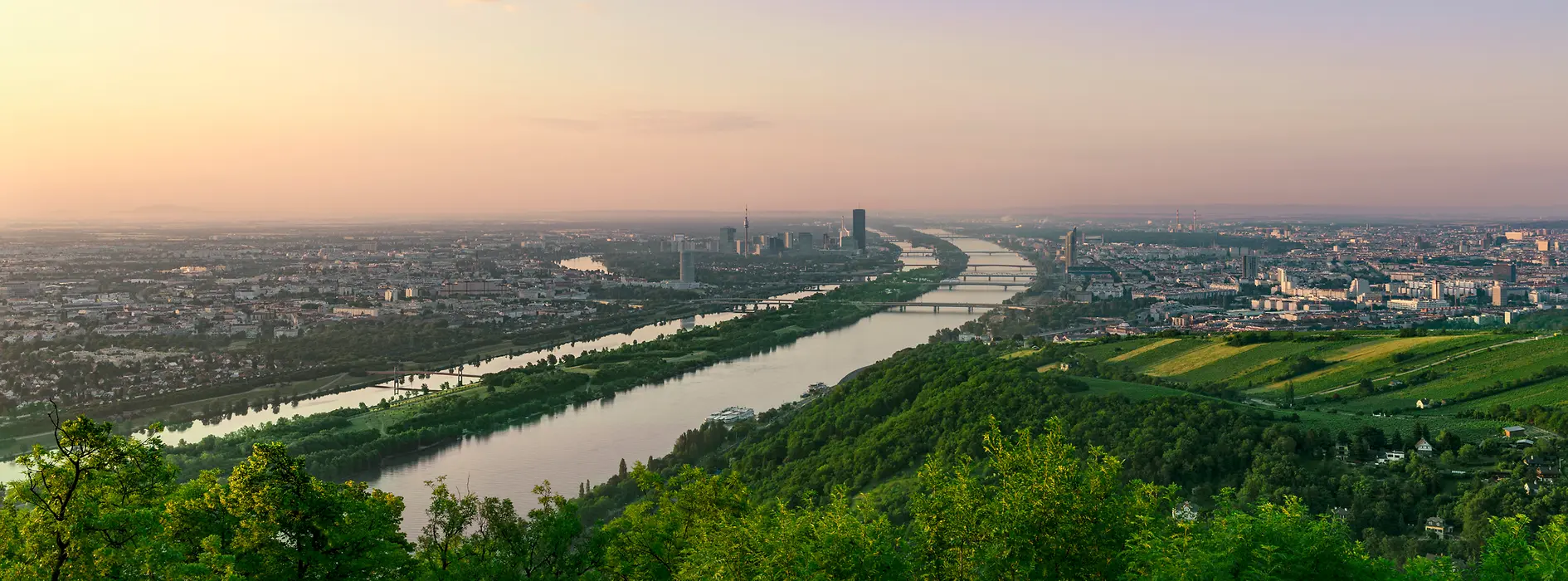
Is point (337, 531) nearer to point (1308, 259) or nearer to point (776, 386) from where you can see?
point (776, 386)

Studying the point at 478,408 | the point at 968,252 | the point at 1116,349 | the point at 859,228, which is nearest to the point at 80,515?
the point at 478,408

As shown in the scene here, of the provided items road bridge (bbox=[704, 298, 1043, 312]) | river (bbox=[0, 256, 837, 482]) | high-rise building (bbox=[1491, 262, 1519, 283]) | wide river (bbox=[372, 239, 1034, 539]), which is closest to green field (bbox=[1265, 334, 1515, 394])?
wide river (bbox=[372, 239, 1034, 539])

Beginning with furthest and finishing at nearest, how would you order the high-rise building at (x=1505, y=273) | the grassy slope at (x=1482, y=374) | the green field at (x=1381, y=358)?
the high-rise building at (x=1505, y=273)
the green field at (x=1381, y=358)
the grassy slope at (x=1482, y=374)

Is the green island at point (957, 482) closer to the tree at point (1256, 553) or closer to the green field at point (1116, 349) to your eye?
the tree at point (1256, 553)

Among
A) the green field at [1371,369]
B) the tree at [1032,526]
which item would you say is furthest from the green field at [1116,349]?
the tree at [1032,526]

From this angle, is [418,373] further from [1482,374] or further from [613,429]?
[1482,374]

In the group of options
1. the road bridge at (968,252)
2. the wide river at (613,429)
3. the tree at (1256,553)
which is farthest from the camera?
the road bridge at (968,252)
